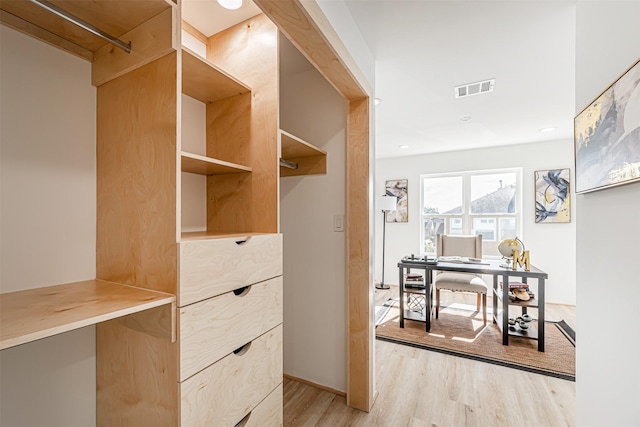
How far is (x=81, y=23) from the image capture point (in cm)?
82

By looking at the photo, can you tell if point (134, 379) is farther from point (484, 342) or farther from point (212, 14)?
point (484, 342)

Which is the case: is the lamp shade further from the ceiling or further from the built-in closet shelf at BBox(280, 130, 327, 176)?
the built-in closet shelf at BBox(280, 130, 327, 176)

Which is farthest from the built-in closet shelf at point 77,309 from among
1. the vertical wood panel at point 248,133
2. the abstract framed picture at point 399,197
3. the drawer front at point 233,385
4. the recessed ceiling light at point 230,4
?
the abstract framed picture at point 399,197

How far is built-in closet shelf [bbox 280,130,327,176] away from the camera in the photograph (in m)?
1.94

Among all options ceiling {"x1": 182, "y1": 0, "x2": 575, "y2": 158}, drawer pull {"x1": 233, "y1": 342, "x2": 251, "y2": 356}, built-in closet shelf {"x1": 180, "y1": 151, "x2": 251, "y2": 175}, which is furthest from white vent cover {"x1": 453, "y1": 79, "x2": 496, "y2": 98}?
drawer pull {"x1": 233, "y1": 342, "x2": 251, "y2": 356}

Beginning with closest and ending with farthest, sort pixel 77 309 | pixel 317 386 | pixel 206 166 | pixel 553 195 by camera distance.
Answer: pixel 77 309, pixel 206 166, pixel 317 386, pixel 553 195

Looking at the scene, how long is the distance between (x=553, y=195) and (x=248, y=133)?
4.71 meters

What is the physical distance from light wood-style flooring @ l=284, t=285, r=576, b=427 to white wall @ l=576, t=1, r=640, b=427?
1.71 feet

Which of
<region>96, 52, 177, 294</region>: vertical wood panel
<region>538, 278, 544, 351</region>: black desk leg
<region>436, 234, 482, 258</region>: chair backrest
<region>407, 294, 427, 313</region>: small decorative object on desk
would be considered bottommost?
<region>407, 294, 427, 313</region>: small decorative object on desk

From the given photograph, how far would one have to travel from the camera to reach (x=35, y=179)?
93 centimetres

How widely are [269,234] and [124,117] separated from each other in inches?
28.1

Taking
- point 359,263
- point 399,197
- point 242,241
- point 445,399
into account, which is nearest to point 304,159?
point 359,263

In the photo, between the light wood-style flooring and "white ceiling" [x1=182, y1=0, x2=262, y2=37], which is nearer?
"white ceiling" [x1=182, y1=0, x2=262, y2=37]

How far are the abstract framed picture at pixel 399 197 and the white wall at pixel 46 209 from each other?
4.82 metres
